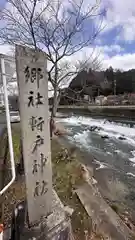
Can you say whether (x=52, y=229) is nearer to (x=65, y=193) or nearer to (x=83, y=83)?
(x=65, y=193)

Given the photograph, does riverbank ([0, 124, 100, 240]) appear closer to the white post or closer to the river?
the white post

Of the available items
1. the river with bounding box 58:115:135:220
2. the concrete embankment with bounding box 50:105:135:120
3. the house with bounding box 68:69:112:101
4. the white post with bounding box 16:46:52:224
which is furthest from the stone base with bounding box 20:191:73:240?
the concrete embankment with bounding box 50:105:135:120

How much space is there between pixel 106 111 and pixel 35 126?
28753mm

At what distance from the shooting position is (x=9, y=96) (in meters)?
1.78

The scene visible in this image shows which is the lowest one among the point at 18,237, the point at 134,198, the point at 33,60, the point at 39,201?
the point at 134,198

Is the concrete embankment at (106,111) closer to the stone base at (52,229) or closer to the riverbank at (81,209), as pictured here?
the riverbank at (81,209)

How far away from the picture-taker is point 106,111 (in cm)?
2961

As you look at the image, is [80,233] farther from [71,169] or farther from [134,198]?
[134,198]

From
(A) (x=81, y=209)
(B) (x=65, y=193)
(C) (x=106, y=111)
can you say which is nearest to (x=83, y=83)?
(B) (x=65, y=193)

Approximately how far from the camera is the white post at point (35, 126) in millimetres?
1632

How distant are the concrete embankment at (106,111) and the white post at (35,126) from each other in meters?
23.0

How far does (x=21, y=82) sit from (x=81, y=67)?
15.9 ft

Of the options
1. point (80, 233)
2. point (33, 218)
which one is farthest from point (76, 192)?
point (33, 218)

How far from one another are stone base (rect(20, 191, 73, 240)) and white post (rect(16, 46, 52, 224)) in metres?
0.08
